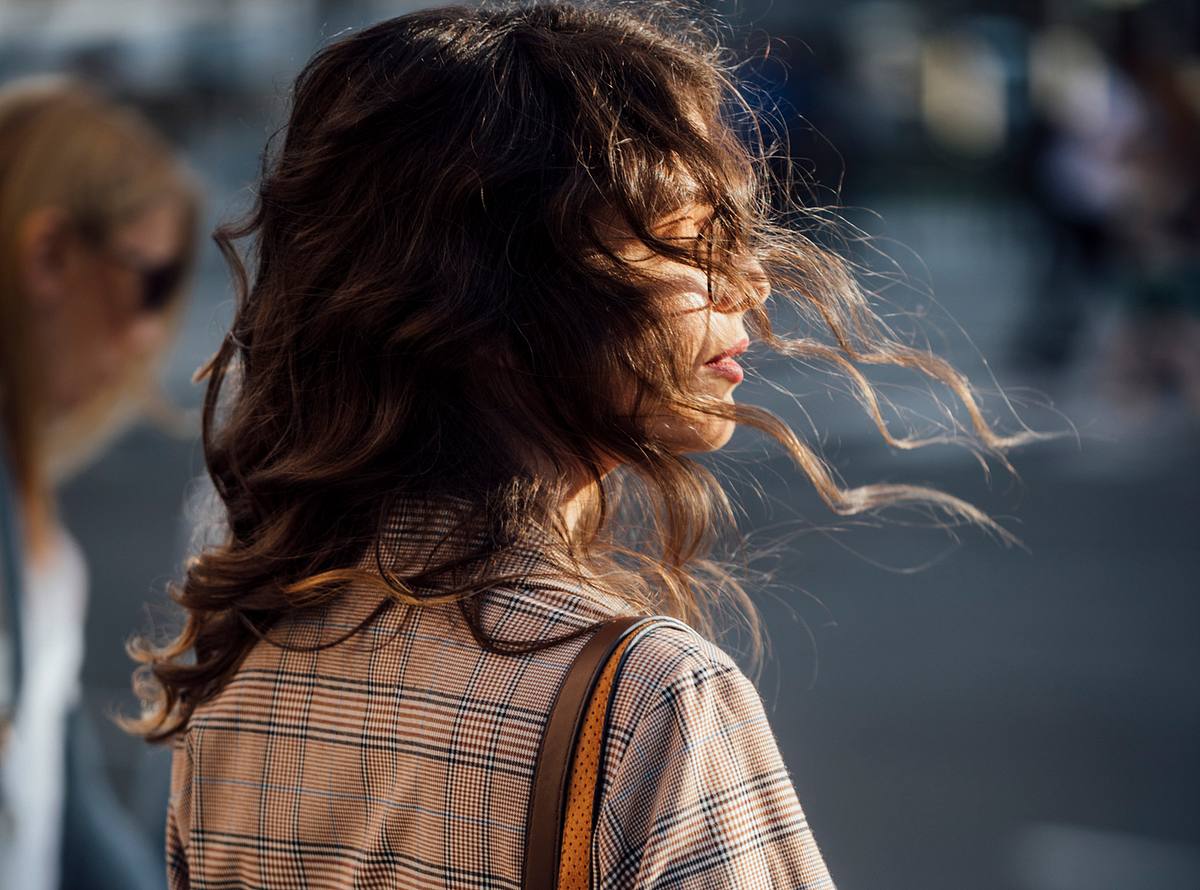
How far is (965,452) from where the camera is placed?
813 centimetres

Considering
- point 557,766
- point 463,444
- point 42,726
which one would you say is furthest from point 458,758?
point 42,726

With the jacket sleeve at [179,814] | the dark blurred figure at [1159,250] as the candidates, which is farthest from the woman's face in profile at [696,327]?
the dark blurred figure at [1159,250]

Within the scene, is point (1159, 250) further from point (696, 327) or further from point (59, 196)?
point (696, 327)

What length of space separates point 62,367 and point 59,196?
33cm

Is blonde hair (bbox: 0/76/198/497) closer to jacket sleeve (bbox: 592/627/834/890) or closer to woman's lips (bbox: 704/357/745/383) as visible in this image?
woman's lips (bbox: 704/357/745/383)

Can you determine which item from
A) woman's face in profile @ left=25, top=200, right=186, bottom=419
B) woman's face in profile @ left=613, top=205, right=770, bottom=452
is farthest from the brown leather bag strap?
woman's face in profile @ left=25, top=200, right=186, bottom=419

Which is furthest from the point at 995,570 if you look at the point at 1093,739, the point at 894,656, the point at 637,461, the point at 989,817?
the point at 637,461

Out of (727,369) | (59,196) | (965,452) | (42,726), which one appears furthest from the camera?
(965,452)

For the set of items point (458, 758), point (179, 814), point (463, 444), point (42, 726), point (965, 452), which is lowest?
point (965, 452)

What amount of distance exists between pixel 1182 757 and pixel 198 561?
376 centimetres

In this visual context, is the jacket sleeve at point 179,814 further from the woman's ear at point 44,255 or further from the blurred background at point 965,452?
the woman's ear at point 44,255

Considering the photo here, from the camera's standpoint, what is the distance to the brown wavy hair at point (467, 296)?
49.1 inches

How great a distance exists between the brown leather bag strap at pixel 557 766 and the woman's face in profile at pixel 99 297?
1.99 meters

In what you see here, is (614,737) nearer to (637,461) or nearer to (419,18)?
(637,461)
